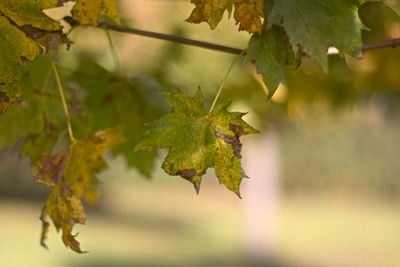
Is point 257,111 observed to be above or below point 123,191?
below

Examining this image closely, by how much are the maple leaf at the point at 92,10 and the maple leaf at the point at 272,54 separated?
0.24 m

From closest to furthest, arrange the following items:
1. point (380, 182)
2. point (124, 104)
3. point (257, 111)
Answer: point (124, 104), point (257, 111), point (380, 182)

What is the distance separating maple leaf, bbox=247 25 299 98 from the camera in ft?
2.89

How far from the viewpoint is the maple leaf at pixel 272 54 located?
88 cm

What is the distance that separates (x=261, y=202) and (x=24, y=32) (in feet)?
32.4

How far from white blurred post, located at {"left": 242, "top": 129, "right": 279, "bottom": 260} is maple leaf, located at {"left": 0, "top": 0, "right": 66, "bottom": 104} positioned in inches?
356

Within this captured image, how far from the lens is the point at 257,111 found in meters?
2.49

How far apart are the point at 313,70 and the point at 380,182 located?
11354mm

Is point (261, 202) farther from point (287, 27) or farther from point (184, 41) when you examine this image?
point (287, 27)

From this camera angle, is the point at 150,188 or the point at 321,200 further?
the point at 150,188

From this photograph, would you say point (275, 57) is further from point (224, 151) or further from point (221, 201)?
point (221, 201)

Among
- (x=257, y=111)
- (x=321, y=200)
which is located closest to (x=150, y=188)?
(x=321, y=200)

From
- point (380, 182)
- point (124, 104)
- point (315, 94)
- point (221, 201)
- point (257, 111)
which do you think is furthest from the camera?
point (221, 201)

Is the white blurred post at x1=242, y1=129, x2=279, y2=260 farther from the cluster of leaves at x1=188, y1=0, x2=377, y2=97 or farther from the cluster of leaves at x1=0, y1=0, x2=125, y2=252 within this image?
the cluster of leaves at x1=188, y1=0, x2=377, y2=97
